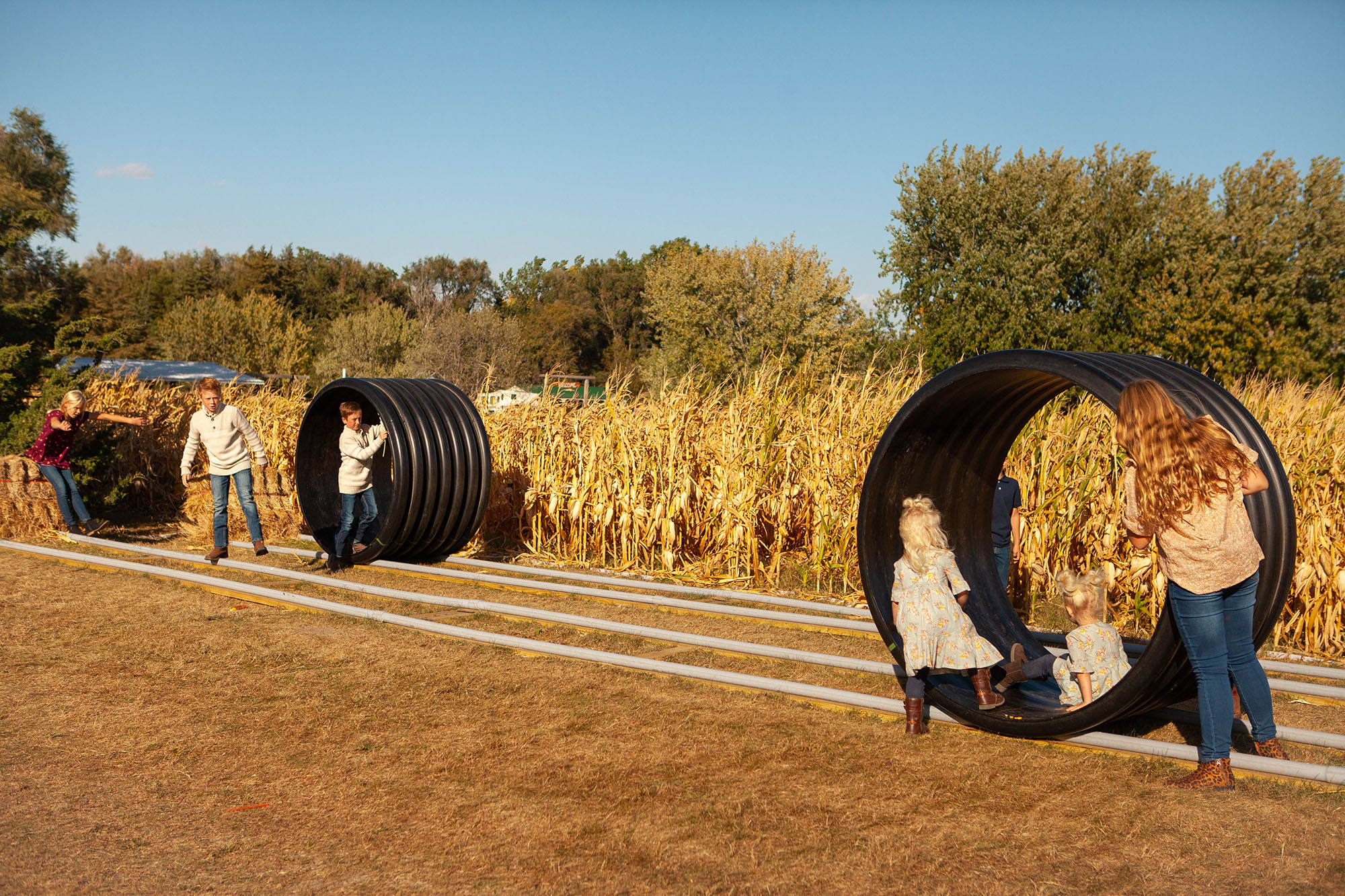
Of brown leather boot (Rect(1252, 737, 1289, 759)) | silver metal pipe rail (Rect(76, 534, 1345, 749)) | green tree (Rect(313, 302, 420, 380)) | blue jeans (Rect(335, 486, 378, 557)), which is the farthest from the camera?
green tree (Rect(313, 302, 420, 380))

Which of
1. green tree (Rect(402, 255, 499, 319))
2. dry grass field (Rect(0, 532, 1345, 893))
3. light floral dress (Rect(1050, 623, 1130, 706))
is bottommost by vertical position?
dry grass field (Rect(0, 532, 1345, 893))

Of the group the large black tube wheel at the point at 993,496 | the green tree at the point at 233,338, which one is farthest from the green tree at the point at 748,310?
the large black tube wheel at the point at 993,496

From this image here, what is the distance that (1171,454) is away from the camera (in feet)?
14.9

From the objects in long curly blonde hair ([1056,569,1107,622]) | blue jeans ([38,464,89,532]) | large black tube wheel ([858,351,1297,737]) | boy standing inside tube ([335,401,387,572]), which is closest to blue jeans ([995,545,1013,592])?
large black tube wheel ([858,351,1297,737])

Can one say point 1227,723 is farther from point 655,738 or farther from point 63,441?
point 63,441

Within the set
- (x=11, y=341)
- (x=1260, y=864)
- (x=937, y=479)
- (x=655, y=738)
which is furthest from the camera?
(x=11, y=341)

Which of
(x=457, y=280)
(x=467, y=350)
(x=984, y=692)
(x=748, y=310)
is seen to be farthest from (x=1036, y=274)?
(x=457, y=280)

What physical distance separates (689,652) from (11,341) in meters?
13.2

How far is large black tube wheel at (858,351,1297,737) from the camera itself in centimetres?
473

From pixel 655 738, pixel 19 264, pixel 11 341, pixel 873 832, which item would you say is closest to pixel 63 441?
pixel 11 341

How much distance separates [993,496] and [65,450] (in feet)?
36.4

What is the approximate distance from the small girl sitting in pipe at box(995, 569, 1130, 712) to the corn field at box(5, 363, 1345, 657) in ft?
7.42

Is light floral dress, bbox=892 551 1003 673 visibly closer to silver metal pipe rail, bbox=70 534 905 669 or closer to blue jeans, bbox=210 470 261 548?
silver metal pipe rail, bbox=70 534 905 669

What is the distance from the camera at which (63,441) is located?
487 inches
